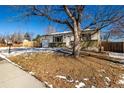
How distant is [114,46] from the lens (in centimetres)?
1451

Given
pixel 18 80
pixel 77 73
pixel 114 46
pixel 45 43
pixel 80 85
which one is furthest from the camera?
pixel 45 43

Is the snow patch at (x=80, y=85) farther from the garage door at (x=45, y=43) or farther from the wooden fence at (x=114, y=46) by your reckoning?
the garage door at (x=45, y=43)

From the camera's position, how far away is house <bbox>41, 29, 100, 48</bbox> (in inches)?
623

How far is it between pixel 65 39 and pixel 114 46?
18.7ft

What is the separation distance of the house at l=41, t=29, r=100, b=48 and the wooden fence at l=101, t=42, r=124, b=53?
2.87ft

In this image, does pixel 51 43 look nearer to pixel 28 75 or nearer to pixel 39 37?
pixel 39 37

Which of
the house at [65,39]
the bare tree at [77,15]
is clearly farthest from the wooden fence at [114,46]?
the bare tree at [77,15]

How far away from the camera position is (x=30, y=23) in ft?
26.5

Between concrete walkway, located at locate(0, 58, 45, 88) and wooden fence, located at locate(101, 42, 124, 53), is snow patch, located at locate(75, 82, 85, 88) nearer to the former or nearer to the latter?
concrete walkway, located at locate(0, 58, 45, 88)

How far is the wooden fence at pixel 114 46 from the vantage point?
546 inches

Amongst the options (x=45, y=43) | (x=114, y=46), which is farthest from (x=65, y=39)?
(x=114, y=46)

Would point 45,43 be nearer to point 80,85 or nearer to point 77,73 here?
point 77,73
